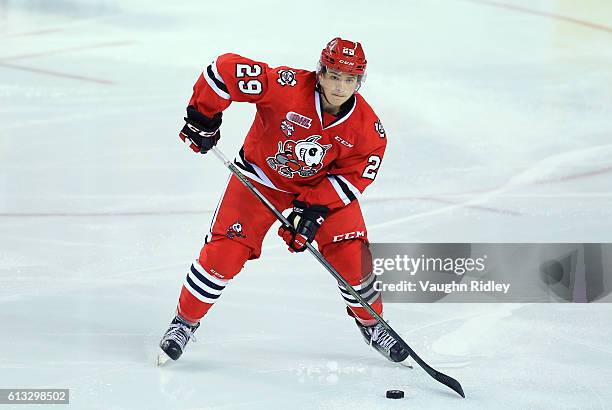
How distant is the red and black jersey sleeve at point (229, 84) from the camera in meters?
3.13

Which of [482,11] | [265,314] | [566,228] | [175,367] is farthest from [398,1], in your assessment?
[175,367]

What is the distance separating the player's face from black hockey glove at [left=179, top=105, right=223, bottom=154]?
1.14ft

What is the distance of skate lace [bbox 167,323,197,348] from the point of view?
3.21 meters

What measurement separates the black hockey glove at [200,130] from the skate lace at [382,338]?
2.45 feet

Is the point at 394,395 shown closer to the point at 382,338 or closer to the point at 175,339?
the point at 382,338

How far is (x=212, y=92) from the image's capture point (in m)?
3.17

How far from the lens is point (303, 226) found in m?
3.13

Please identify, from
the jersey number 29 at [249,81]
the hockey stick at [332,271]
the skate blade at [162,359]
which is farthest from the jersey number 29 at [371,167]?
the skate blade at [162,359]

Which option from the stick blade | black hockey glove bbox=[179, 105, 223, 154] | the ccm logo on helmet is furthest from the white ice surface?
black hockey glove bbox=[179, 105, 223, 154]

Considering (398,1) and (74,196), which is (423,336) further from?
(398,1)

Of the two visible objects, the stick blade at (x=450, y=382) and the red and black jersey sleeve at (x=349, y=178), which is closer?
the stick blade at (x=450, y=382)

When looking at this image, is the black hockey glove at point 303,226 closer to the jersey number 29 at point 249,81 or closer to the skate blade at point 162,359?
the jersey number 29 at point 249,81

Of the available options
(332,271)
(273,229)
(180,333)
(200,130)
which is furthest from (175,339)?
(273,229)

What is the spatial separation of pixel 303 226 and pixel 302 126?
29 centimetres
